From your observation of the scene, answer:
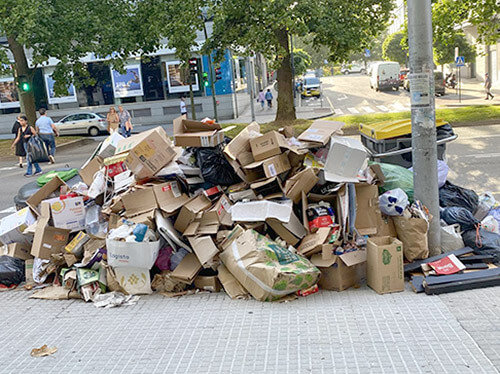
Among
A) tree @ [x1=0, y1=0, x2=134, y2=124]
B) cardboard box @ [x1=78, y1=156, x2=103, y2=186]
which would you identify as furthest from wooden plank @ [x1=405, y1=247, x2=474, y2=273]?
tree @ [x1=0, y1=0, x2=134, y2=124]

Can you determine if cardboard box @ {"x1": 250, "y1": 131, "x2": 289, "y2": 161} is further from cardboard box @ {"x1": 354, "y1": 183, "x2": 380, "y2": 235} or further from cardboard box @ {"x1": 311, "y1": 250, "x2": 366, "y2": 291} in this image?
cardboard box @ {"x1": 311, "y1": 250, "x2": 366, "y2": 291}

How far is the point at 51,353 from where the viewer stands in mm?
4363

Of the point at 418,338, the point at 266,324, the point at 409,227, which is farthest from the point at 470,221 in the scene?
the point at 266,324

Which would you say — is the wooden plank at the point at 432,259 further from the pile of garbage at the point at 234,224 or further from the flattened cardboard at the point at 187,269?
the flattened cardboard at the point at 187,269

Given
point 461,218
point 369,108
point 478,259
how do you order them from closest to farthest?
point 478,259 < point 461,218 < point 369,108

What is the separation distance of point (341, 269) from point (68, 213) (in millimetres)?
3238

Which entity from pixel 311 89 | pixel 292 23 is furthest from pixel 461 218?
pixel 311 89

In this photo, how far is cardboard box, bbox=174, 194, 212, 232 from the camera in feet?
18.8

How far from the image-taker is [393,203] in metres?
5.68

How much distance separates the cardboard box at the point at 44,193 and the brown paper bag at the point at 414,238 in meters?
4.29

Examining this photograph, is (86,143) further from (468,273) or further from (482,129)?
(468,273)

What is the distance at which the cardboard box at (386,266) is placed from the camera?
5.00 metres

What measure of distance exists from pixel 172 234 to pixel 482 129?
1496 centimetres

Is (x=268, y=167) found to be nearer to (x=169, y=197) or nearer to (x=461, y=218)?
(x=169, y=197)
